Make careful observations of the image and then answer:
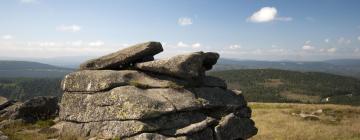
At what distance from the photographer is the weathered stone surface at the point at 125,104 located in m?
18.4

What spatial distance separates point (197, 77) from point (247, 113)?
4588mm

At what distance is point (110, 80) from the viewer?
20.7 metres

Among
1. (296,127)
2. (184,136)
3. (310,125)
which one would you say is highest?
(184,136)

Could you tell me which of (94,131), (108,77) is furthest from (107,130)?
(108,77)

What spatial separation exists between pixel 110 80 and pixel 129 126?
3.94 meters

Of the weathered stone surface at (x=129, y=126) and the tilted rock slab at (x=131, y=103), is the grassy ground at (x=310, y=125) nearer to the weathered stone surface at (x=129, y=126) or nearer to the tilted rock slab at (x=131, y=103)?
the tilted rock slab at (x=131, y=103)

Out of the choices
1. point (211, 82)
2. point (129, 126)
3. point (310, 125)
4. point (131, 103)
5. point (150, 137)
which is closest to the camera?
point (150, 137)

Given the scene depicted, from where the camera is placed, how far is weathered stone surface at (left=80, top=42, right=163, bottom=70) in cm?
2316

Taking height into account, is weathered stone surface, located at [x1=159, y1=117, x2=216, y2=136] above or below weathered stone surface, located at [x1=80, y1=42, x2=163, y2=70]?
below

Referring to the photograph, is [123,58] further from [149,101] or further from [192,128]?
[192,128]

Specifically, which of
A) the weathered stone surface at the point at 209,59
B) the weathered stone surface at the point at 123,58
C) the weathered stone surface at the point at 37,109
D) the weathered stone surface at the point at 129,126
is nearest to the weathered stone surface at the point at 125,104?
the weathered stone surface at the point at 129,126

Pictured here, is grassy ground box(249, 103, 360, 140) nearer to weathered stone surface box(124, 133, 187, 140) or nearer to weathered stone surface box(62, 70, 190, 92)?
weathered stone surface box(62, 70, 190, 92)

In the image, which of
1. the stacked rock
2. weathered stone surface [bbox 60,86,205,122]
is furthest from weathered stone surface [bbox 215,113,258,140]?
weathered stone surface [bbox 60,86,205,122]

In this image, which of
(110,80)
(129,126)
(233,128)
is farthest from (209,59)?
(129,126)
